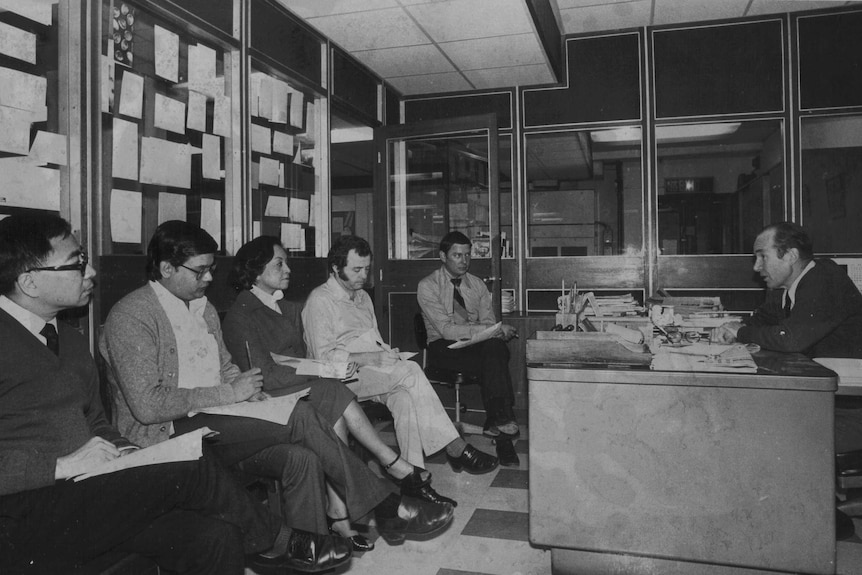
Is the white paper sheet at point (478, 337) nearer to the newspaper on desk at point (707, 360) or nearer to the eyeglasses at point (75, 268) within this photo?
the newspaper on desk at point (707, 360)

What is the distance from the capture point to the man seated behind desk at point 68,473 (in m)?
1.49

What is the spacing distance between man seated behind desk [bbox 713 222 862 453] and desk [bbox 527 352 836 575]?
0.43 m

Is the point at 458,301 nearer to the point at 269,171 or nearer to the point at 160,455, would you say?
the point at 269,171

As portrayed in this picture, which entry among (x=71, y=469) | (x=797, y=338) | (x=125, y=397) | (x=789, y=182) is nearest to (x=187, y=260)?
(x=125, y=397)

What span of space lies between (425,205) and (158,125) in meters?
3.21

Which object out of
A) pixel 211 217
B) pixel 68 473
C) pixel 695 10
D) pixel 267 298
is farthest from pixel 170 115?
pixel 695 10

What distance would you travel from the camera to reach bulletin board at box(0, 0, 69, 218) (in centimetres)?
217

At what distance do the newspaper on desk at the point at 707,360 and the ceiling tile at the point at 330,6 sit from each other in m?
2.77

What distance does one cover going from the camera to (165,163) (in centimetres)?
290

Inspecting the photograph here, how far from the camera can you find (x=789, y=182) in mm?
4852

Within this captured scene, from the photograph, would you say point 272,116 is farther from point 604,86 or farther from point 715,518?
point 715,518

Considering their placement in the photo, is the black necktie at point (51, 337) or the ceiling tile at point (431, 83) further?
the ceiling tile at point (431, 83)

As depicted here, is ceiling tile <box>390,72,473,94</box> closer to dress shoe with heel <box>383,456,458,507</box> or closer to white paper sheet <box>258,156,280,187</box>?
white paper sheet <box>258,156,280,187</box>

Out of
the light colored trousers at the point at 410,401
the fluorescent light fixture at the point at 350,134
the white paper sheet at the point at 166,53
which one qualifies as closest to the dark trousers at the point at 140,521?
the light colored trousers at the point at 410,401
